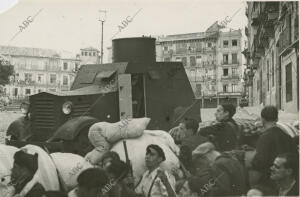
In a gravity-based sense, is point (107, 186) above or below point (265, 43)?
below

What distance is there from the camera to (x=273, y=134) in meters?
3.59

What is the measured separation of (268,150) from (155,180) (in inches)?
37.1

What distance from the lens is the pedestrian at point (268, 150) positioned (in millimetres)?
3562

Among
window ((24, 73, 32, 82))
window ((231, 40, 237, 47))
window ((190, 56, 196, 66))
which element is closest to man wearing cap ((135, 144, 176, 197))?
window ((231, 40, 237, 47))

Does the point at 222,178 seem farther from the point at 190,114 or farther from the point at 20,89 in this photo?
the point at 20,89

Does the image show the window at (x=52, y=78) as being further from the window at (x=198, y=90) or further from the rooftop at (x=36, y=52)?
the window at (x=198, y=90)

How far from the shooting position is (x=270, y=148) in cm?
357

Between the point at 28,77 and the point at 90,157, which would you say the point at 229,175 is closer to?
the point at 90,157

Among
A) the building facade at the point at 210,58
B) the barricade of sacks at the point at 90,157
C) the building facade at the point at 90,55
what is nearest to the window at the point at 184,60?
the building facade at the point at 210,58

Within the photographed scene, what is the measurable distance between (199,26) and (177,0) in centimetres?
83

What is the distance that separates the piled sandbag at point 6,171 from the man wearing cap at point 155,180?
1102 mm

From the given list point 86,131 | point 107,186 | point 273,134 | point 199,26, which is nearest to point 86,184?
point 107,186

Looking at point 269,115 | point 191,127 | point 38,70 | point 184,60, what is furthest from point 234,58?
point 38,70

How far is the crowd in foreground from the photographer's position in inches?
134
